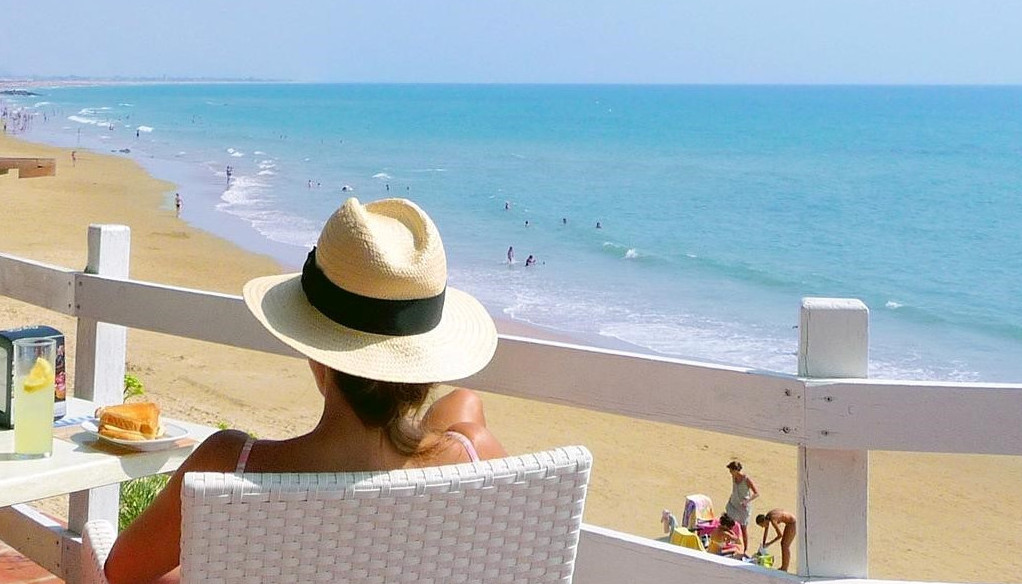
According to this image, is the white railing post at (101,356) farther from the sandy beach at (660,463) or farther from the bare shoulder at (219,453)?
the sandy beach at (660,463)

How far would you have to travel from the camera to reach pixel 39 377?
231cm

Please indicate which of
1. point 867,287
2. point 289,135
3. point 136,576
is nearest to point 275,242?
point 867,287

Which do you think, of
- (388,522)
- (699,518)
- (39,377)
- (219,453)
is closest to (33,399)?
(39,377)

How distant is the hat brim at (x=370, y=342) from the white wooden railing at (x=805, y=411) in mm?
491

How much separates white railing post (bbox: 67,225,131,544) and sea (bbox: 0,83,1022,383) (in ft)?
44.7

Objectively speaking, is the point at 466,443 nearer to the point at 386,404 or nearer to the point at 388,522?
the point at 386,404

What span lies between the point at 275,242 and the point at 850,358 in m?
23.0

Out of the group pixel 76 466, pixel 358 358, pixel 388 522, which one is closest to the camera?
pixel 388 522

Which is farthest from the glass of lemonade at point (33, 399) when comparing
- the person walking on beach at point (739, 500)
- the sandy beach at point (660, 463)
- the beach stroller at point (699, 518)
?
the sandy beach at point (660, 463)

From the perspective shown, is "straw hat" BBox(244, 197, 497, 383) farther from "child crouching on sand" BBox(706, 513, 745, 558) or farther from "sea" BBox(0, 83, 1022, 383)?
"sea" BBox(0, 83, 1022, 383)

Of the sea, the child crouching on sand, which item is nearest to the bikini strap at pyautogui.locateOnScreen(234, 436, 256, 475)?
the child crouching on sand

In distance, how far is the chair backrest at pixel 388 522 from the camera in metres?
1.55

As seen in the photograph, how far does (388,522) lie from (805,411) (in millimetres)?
872

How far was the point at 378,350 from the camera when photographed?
1.73m
